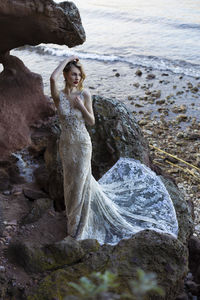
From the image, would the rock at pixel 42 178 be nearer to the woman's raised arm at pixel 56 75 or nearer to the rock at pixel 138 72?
the woman's raised arm at pixel 56 75

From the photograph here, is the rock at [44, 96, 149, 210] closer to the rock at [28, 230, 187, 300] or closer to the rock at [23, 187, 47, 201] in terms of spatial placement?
the rock at [23, 187, 47, 201]

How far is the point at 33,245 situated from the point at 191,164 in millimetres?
4549

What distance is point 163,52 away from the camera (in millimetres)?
14570

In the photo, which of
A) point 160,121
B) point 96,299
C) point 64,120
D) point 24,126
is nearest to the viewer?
point 96,299

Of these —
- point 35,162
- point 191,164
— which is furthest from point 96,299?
point 191,164

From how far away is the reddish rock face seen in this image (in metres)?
6.05

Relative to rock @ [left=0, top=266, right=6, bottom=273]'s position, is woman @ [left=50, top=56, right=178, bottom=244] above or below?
above

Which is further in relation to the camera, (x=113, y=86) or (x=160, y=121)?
(x=113, y=86)

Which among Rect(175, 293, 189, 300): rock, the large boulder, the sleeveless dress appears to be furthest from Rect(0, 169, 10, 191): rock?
Rect(175, 293, 189, 300): rock

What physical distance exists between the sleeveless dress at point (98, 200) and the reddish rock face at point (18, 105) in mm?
1786

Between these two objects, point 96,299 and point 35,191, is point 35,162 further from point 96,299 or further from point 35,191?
point 96,299

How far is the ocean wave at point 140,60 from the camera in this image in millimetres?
12812

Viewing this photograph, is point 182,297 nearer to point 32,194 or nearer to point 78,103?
point 32,194

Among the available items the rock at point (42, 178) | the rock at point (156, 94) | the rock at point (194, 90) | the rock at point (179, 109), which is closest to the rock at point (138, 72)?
the rock at point (156, 94)
